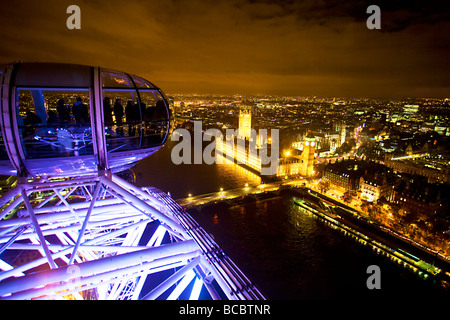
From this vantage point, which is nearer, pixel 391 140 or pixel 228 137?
pixel 391 140

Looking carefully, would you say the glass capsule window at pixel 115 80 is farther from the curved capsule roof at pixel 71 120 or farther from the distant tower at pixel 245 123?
the distant tower at pixel 245 123

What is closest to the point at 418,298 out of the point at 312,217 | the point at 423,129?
the point at 312,217

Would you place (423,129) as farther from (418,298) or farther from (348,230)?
(418,298)

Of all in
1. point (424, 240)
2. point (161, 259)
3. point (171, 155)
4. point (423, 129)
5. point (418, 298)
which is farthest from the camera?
point (423, 129)

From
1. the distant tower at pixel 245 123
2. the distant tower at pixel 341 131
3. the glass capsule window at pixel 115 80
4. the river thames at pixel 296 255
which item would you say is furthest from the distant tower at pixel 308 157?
the glass capsule window at pixel 115 80

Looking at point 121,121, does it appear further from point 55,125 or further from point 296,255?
point 296,255

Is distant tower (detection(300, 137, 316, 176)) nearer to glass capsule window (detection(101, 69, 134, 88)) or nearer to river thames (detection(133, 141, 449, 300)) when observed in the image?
river thames (detection(133, 141, 449, 300))

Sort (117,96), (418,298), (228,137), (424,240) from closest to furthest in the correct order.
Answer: (117,96) < (418,298) < (424,240) < (228,137)
